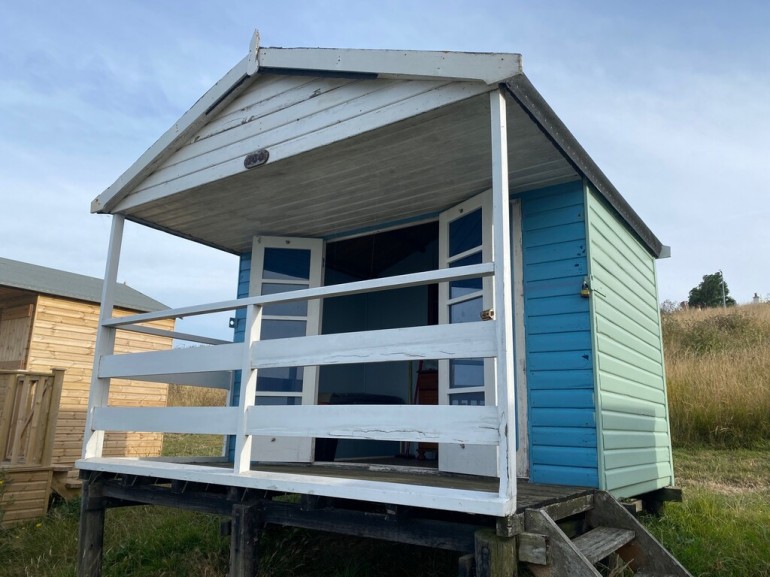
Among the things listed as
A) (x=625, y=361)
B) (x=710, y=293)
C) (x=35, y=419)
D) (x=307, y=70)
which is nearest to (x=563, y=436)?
(x=625, y=361)

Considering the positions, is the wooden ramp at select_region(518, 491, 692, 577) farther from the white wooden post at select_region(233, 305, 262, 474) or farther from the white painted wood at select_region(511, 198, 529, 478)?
the white wooden post at select_region(233, 305, 262, 474)

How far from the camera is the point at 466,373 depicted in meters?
4.23

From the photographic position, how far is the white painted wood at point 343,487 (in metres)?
2.52

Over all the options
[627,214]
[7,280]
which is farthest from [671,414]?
[7,280]

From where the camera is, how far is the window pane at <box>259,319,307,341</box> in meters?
5.47

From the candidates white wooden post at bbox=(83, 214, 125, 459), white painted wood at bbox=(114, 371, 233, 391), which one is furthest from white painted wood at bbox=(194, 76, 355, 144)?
white painted wood at bbox=(114, 371, 233, 391)

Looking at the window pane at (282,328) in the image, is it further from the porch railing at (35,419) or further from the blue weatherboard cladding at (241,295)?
the porch railing at (35,419)

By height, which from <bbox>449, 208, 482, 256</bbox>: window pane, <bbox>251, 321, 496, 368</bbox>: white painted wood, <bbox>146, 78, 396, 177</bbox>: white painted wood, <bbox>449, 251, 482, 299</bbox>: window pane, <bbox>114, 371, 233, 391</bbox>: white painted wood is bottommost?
<bbox>114, 371, 233, 391</bbox>: white painted wood

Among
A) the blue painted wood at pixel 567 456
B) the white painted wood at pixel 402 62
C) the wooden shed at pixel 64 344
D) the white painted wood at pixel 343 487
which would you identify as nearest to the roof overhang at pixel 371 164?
the white painted wood at pixel 402 62

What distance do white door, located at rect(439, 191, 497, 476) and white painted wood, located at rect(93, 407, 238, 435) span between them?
1.58 m

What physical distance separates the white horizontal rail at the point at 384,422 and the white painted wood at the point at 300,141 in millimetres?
1640

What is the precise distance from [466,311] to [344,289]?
1454 mm

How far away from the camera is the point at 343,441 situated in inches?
261

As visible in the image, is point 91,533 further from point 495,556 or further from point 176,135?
point 495,556
